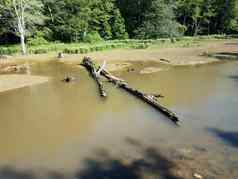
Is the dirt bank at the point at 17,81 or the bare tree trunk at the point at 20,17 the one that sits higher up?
the bare tree trunk at the point at 20,17

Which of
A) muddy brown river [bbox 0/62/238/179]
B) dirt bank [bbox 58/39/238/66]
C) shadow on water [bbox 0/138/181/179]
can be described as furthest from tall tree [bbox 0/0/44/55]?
shadow on water [bbox 0/138/181/179]

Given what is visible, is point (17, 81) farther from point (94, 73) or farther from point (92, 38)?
point (92, 38)

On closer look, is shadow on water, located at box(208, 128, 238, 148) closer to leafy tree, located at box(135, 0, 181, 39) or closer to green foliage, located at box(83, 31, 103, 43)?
green foliage, located at box(83, 31, 103, 43)

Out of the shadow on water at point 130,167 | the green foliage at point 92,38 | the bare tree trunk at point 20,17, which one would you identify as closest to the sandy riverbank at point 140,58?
the bare tree trunk at point 20,17

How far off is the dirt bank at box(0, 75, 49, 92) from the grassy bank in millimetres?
12189

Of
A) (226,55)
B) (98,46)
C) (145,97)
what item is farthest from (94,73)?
(226,55)

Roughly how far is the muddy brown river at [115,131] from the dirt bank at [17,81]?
1074 mm

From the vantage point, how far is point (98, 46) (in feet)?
130

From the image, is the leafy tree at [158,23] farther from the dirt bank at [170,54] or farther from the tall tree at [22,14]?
the tall tree at [22,14]

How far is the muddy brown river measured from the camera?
434 inches

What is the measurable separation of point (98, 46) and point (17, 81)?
16.8 meters

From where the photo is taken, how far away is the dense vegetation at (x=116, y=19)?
147 ft

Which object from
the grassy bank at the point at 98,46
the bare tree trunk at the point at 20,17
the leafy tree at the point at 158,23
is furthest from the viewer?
the leafy tree at the point at 158,23

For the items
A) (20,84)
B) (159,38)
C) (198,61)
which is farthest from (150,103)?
(159,38)
